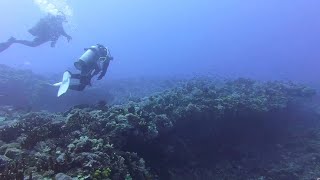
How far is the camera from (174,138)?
1192 cm

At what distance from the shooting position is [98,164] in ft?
22.5

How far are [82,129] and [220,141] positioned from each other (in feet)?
20.9

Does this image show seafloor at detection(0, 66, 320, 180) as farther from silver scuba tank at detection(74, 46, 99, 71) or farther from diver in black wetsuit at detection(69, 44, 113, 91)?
silver scuba tank at detection(74, 46, 99, 71)

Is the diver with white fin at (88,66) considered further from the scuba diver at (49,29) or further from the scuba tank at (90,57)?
the scuba diver at (49,29)

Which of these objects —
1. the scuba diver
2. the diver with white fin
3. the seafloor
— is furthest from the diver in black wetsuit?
the scuba diver

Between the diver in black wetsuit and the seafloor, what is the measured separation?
95 cm

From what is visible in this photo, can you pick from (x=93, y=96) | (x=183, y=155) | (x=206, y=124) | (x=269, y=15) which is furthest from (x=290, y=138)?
(x=269, y=15)

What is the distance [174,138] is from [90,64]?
4.08 m

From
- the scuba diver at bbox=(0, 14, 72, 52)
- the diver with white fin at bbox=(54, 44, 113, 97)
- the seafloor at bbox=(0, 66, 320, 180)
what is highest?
the scuba diver at bbox=(0, 14, 72, 52)

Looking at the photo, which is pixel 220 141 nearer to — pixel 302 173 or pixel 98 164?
pixel 302 173

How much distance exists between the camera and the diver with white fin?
37.3ft

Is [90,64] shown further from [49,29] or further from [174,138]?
[49,29]

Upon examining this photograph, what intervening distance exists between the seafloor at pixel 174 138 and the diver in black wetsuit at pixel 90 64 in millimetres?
953

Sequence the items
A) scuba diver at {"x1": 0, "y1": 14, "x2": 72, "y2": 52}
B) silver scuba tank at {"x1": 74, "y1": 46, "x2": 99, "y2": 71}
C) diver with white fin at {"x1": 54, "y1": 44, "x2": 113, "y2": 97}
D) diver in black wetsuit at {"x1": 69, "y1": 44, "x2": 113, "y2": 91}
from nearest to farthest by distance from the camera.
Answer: diver with white fin at {"x1": 54, "y1": 44, "x2": 113, "y2": 97}
diver in black wetsuit at {"x1": 69, "y1": 44, "x2": 113, "y2": 91}
silver scuba tank at {"x1": 74, "y1": 46, "x2": 99, "y2": 71}
scuba diver at {"x1": 0, "y1": 14, "x2": 72, "y2": 52}
